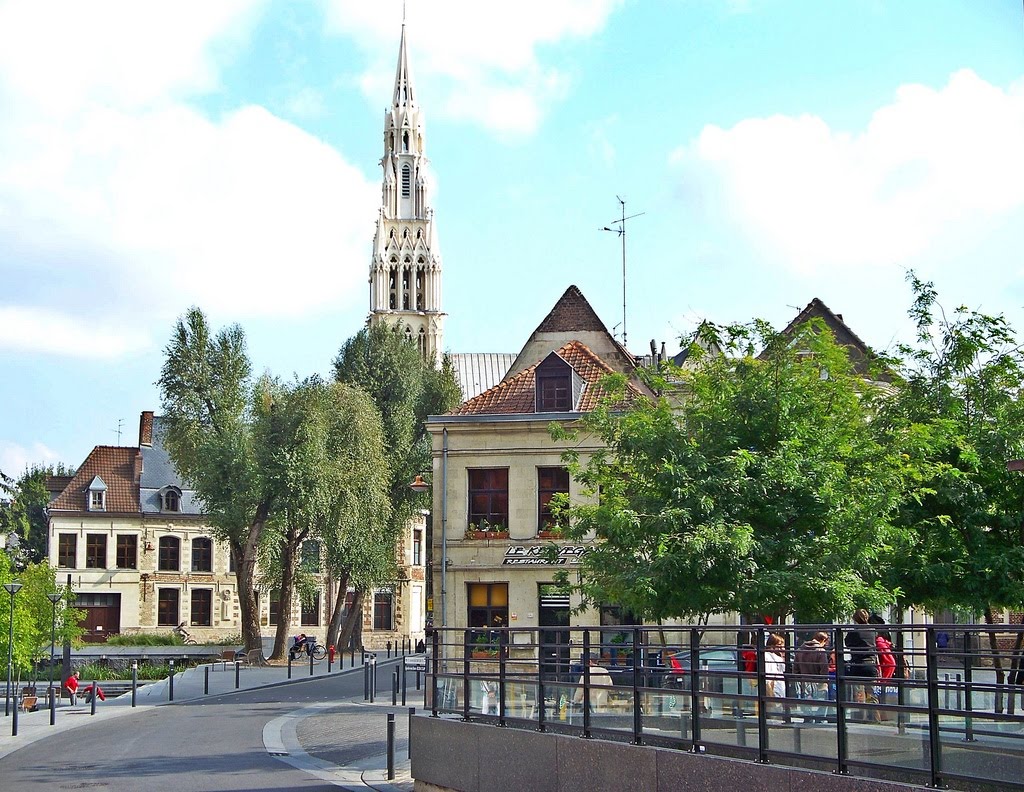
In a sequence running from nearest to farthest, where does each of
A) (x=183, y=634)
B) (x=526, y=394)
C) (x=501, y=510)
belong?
(x=501, y=510) < (x=526, y=394) < (x=183, y=634)

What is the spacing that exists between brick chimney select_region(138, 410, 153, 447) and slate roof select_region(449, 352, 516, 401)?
123ft

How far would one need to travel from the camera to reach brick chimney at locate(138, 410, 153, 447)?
77062 millimetres

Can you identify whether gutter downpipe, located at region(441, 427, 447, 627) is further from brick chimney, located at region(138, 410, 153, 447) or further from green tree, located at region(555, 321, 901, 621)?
brick chimney, located at region(138, 410, 153, 447)

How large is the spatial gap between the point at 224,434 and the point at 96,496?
25.1 m

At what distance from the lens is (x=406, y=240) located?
11869 centimetres

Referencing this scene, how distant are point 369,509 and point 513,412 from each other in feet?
42.6

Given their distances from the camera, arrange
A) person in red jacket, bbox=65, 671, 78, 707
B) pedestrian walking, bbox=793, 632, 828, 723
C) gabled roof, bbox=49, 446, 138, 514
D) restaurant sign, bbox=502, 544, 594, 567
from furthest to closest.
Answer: gabled roof, bbox=49, 446, 138, 514 < person in red jacket, bbox=65, 671, 78, 707 < restaurant sign, bbox=502, 544, 594, 567 < pedestrian walking, bbox=793, 632, 828, 723

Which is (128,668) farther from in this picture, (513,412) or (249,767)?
(249,767)

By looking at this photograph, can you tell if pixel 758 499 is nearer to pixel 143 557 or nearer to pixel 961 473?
pixel 961 473

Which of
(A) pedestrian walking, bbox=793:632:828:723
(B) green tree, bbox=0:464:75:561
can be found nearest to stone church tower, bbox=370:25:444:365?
(B) green tree, bbox=0:464:75:561

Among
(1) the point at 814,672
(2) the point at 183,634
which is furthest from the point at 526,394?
(2) the point at 183,634

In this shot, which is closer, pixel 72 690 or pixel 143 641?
pixel 72 690

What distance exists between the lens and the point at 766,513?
849 inches

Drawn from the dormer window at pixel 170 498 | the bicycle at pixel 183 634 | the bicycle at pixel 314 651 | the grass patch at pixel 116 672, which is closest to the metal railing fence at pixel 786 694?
the grass patch at pixel 116 672
